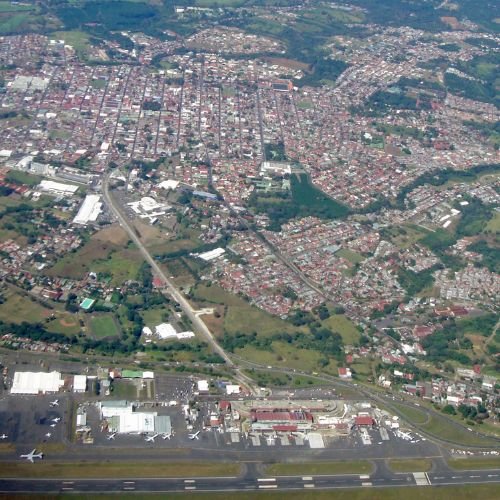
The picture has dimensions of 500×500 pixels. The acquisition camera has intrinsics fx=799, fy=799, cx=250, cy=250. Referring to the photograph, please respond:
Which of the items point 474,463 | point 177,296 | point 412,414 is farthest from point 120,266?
point 474,463

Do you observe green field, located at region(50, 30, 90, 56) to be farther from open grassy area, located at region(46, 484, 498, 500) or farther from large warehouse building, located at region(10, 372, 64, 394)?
open grassy area, located at region(46, 484, 498, 500)

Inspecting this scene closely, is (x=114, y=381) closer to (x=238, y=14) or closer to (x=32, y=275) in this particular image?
(x=32, y=275)

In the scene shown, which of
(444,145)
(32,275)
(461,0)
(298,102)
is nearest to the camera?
(32,275)

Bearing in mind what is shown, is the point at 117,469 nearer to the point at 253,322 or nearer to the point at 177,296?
the point at 253,322

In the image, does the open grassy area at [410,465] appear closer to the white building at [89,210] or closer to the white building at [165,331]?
the white building at [165,331]

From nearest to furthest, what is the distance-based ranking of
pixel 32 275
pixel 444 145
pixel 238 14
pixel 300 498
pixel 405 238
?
pixel 300 498, pixel 32 275, pixel 405 238, pixel 444 145, pixel 238 14

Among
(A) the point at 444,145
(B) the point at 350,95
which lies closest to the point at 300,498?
(A) the point at 444,145

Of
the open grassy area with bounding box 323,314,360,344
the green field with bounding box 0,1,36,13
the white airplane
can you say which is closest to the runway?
the white airplane
